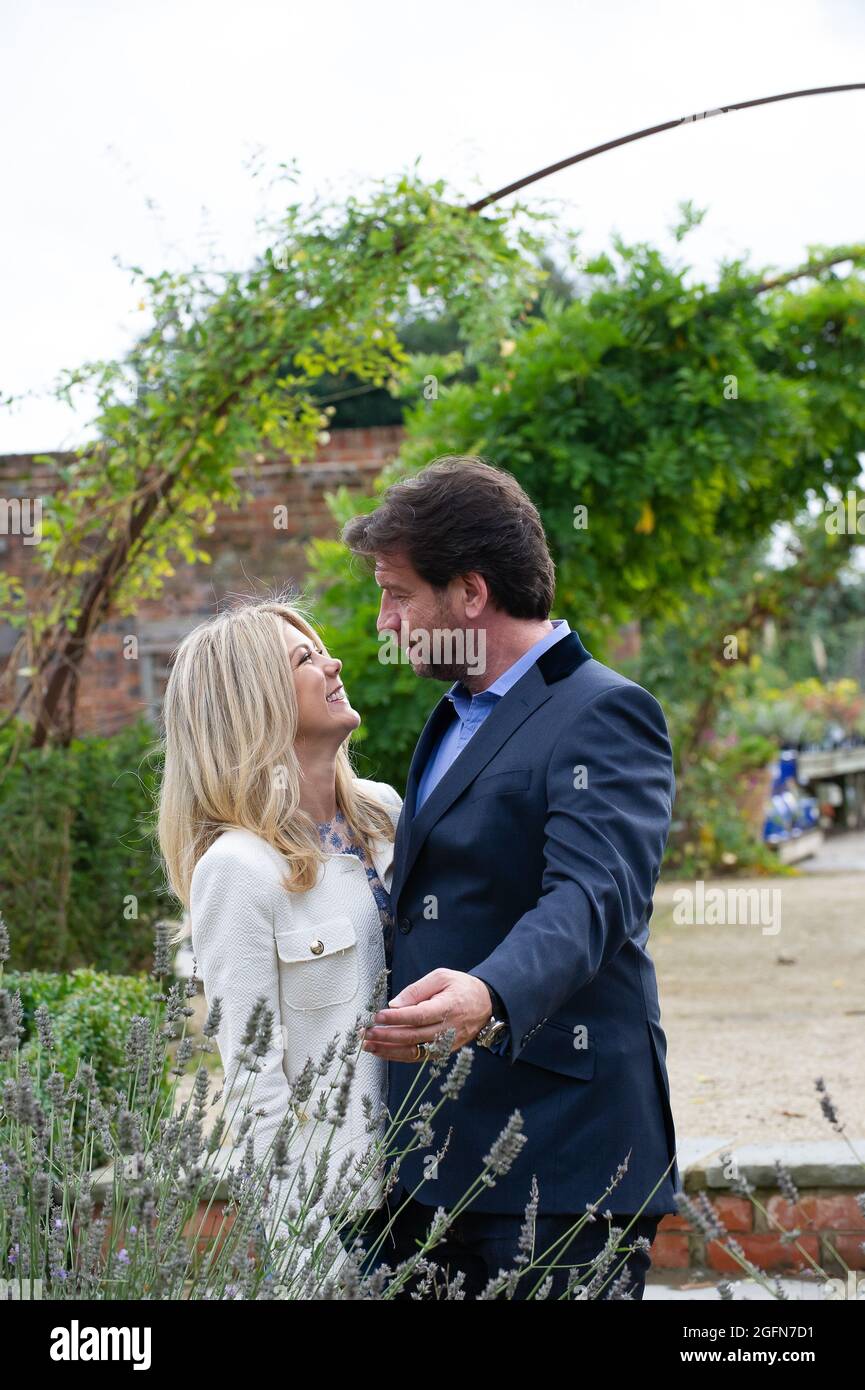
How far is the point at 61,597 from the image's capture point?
5555mm

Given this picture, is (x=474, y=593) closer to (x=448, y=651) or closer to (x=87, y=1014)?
(x=448, y=651)

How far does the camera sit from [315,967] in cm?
211

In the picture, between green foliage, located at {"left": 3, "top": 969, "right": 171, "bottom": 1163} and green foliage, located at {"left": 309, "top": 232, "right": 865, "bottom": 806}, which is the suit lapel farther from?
green foliage, located at {"left": 309, "top": 232, "right": 865, "bottom": 806}

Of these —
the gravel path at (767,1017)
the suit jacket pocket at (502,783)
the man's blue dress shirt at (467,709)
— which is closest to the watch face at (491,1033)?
the suit jacket pocket at (502,783)

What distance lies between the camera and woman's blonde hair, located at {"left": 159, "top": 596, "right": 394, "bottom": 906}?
218cm

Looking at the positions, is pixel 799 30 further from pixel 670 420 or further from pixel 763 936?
pixel 763 936

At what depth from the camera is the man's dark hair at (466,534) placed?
2.15 m

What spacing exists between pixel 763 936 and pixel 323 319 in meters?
5.26

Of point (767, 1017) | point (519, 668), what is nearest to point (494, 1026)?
point (519, 668)

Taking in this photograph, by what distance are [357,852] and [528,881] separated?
42cm

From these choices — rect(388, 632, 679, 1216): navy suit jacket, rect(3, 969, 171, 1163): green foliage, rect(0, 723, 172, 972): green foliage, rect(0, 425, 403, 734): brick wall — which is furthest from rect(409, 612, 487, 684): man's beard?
rect(0, 425, 403, 734): brick wall

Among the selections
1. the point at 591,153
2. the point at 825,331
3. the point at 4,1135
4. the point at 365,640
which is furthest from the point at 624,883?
the point at 825,331

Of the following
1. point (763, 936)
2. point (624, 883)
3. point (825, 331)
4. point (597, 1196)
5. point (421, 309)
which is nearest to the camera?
point (624, 883)

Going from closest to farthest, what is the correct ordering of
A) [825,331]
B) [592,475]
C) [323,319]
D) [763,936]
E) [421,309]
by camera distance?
[323,319] → [421,309] → [592,475] → [825,331] → [763,936]
